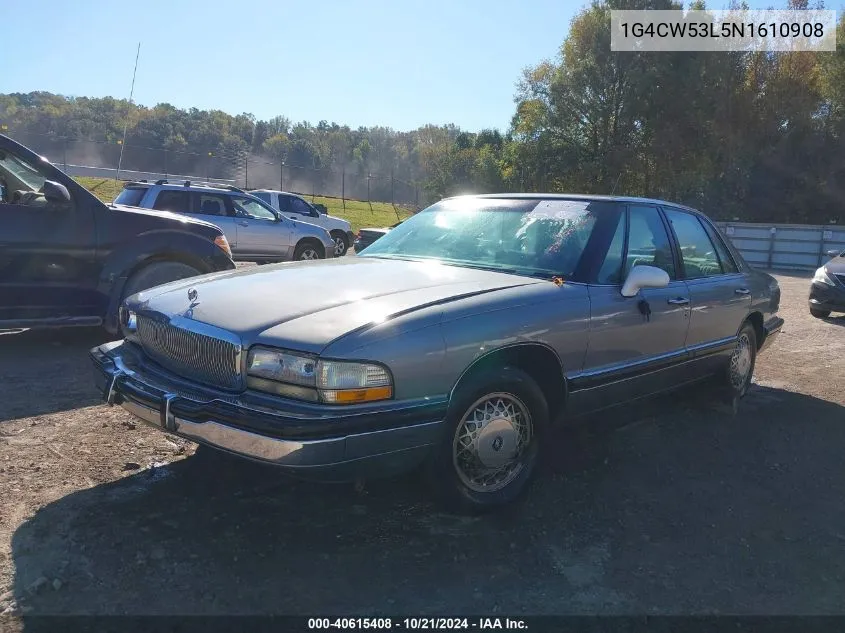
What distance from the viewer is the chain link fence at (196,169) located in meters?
32.6

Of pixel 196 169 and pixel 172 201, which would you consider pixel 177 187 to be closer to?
pixel 172 201

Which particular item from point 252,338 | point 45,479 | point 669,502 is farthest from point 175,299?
point 669,502

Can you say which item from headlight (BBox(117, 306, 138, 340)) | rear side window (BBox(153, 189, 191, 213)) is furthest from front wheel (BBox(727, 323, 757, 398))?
rear side window (BBox(153, 189, 191, 213))

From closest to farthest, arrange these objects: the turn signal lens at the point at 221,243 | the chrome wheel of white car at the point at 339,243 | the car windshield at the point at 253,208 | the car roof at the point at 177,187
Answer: the turn signal lens at the point at 221,243 → the car roof at the point at 177,187 → the car windshield at the point at 253,208 → the chrome wheel of white car at the point at 339,243

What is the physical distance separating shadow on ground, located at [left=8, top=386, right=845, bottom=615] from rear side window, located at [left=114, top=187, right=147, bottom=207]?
9.10 m

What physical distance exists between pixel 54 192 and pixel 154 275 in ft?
3.46

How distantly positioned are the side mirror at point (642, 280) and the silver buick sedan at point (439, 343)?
1cm

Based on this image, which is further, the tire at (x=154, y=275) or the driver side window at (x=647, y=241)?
the tire at (x=154, y=275)

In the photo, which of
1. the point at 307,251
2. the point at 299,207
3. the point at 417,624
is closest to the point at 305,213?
the point at 299,207

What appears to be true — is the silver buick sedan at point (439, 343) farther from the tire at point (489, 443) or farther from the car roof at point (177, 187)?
the car roof at point (177, 187)

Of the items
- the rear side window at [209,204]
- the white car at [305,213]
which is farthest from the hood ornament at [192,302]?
the white car at [305,213]

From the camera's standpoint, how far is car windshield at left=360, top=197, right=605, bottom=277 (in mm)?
4027

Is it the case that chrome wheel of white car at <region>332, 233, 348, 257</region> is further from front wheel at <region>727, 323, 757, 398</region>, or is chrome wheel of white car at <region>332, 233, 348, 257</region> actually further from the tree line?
the tree line

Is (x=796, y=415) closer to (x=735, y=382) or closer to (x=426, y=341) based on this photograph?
(x=735, y=382)
